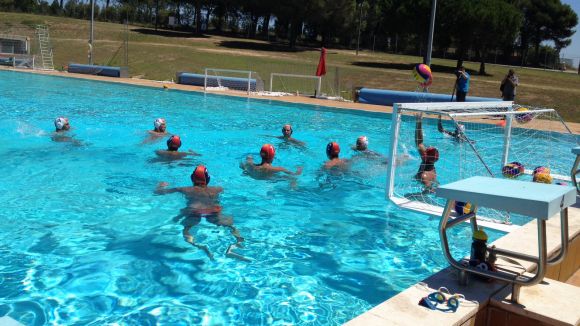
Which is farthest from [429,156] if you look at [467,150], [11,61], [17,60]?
[11,61]

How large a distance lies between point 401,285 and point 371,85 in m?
29.0

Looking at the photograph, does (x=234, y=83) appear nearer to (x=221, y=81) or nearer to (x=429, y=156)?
(x=221, y=81)

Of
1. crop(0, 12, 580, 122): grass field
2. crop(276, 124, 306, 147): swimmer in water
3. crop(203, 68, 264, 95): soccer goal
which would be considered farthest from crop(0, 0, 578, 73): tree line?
crop(276, 124, 306, 147): swimmer in water

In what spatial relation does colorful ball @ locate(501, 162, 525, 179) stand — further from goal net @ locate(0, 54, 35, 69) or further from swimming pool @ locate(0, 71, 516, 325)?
goal net @ locate(0, 54, 35, 69)

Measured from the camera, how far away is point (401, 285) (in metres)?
5.52

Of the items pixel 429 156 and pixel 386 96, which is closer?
pixel 429 156

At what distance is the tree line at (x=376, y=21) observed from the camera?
4578cm

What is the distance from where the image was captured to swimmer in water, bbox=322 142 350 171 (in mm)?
10180

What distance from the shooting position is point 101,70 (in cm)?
3167

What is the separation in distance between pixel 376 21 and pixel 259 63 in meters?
37.4

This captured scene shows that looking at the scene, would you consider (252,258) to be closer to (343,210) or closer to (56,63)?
(343,210)

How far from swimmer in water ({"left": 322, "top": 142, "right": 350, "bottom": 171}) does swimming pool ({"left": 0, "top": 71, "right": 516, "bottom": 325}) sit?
0.79 feet

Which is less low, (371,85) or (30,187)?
(371,85)

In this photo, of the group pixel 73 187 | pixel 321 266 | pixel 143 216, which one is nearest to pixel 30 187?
pixel 73 187
